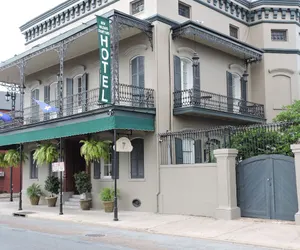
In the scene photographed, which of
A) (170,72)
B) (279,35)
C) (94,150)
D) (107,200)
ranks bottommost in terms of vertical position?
(107,200)

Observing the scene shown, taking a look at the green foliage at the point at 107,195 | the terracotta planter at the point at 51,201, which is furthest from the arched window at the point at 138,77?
the terracotta planter at the point at 51,201

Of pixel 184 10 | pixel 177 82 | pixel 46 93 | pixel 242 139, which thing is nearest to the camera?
pixel 242 139

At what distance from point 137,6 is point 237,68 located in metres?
6.35

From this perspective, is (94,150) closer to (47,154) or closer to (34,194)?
(47,154)

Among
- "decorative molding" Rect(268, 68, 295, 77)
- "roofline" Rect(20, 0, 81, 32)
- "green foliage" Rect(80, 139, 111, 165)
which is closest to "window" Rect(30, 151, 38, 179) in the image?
"roofline" Rect(20, 0, 81, 32)

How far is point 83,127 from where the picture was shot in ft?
55.9

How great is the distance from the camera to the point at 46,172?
22.9 metres

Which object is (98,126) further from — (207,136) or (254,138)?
(254,138)

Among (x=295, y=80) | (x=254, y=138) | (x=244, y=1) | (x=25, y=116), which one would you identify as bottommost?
(x=254, y=138)

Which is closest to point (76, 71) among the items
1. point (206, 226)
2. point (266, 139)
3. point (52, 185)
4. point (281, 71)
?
point (52, 185)

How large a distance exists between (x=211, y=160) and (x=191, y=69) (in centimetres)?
501

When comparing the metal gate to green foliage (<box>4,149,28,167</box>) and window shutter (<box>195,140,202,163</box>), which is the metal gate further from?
green foliage (<box>4,149,28,167</box>)

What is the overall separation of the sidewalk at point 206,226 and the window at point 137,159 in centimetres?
168

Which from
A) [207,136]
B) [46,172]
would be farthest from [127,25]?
[46,172]
